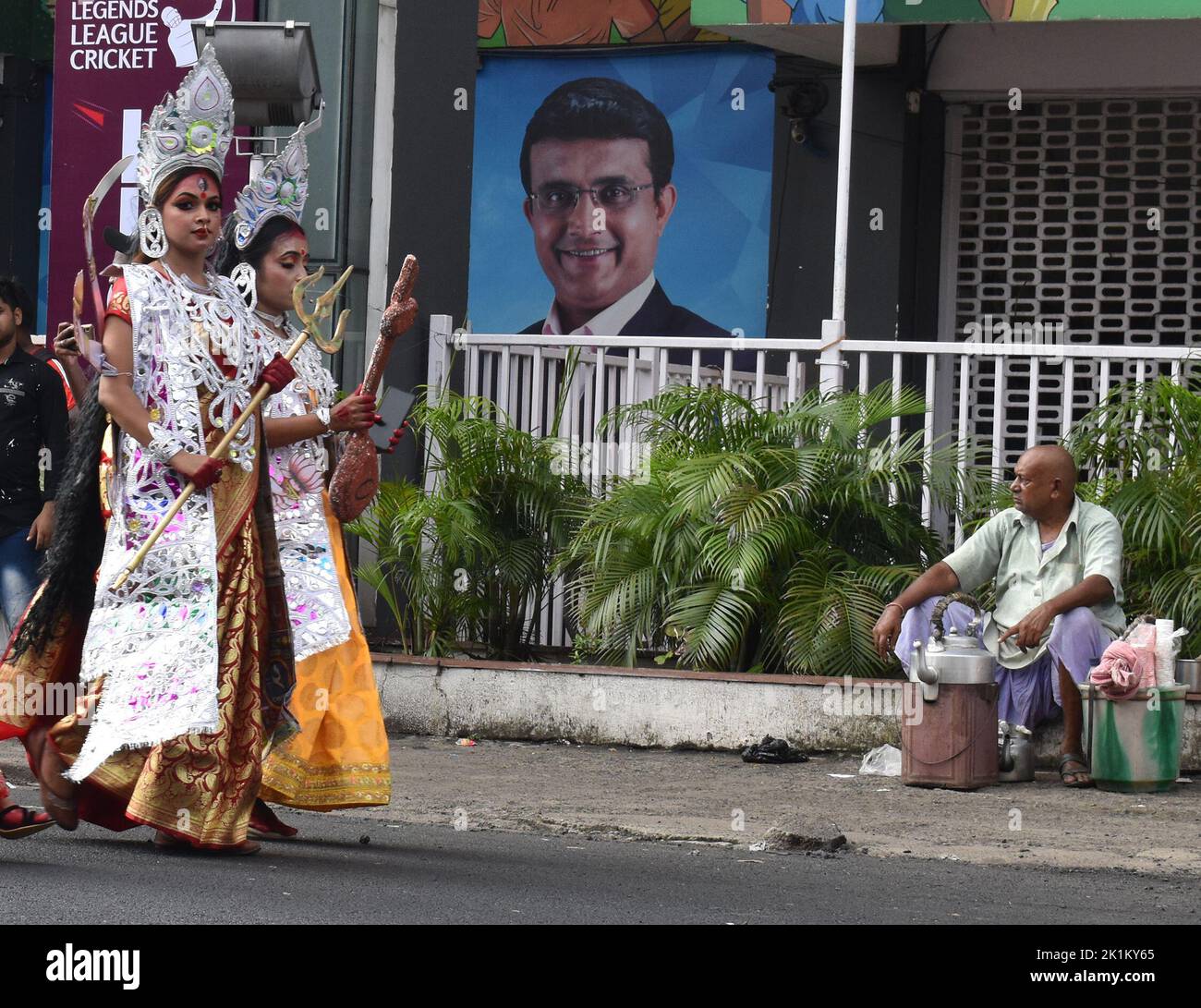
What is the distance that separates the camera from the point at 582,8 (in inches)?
530

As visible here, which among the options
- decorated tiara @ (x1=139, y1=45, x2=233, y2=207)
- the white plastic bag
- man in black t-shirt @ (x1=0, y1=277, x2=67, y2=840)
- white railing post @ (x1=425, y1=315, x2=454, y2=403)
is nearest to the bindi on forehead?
decorated tiara @ (x1=139, y1=45, x2=233, y2=207)

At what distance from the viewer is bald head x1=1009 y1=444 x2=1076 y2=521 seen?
26.5 feet

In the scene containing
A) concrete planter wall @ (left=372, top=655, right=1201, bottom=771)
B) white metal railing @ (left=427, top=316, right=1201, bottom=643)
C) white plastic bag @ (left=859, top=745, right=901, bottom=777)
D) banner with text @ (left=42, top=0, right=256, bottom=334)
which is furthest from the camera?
banner with text @ (left=42, top=0, right=256, bottom=334)

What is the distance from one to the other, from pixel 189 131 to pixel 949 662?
3.50 meters

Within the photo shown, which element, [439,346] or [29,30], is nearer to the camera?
[439,346]

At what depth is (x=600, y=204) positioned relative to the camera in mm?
13547

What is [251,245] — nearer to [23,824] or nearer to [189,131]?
[189,131]

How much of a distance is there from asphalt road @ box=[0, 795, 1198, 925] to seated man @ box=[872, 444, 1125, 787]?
1712 mm

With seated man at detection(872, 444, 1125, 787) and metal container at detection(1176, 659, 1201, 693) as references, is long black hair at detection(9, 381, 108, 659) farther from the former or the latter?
metal container at detection(1176, 659, 1201, 693)

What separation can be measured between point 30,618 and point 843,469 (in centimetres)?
423

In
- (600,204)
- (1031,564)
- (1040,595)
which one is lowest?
(1040,595)

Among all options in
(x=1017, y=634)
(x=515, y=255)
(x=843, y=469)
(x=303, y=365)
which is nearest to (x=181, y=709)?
(x=303, y=365)

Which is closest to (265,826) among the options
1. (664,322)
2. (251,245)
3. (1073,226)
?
(251,245)

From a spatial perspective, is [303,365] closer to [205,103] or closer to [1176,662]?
[205,103]
